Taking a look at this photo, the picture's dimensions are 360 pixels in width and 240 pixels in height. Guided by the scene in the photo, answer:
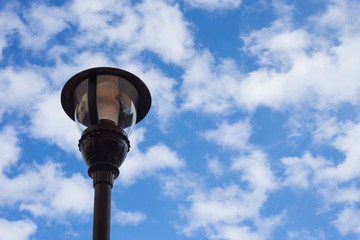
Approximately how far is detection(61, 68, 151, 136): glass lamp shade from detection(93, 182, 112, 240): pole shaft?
57 cm

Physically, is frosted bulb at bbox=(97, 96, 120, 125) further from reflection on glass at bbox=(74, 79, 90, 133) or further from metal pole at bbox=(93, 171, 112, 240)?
metal pole at bbox=(93, 171, 112, 240)

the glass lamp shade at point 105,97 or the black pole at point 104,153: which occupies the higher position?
the glass lamp shade at point 105,97

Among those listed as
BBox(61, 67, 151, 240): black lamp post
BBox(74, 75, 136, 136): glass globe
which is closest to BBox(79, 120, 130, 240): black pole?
BBox(61, 67, 151, 240): black lamp post

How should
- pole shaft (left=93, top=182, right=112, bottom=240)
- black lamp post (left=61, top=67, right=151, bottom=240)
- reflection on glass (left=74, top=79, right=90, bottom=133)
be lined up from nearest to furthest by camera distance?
pole shaft (left=93, top=182, right=112, bottom=240)
black lamp post (left=61, top=67, right=151, bottom=240)
reflection on glass (left=74, top=79, right=90, bottom=133)

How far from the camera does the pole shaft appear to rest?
321 centimetres

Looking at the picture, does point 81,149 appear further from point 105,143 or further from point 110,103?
point 110,103

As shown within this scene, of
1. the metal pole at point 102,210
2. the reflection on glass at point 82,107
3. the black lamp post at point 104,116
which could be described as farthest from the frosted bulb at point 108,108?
the metal pole at point 102,210

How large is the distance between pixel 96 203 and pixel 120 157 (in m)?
0.49

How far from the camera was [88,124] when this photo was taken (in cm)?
390

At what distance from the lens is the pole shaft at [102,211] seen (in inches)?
127

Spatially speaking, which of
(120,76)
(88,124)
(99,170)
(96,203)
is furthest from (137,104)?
(96,203)

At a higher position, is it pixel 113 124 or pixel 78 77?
pixel 78 77

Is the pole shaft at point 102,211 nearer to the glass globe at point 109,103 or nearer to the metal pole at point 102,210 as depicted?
the metal pole at point 102,210

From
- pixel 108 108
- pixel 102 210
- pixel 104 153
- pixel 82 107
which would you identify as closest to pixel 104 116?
pixel 108 108
